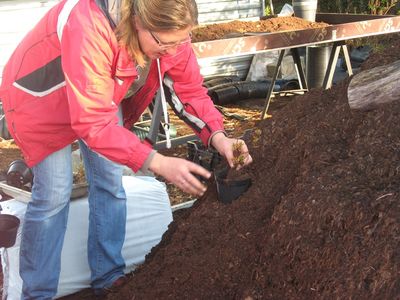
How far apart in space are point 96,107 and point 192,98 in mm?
794

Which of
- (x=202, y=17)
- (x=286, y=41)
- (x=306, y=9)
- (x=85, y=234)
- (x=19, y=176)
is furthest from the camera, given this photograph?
(x=202, y=17)

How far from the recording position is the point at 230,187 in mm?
2945

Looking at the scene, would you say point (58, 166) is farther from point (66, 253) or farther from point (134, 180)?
point (134, 180)

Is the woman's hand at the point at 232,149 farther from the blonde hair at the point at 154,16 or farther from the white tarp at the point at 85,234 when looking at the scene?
the white tarp at the point at 85,234

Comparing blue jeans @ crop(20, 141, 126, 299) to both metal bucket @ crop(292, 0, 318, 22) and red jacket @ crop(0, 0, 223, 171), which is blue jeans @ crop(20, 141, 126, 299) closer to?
red jacket @ crop(0, 0, 223, 171)

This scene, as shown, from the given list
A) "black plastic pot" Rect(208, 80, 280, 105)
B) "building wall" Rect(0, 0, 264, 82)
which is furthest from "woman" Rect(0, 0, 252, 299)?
"black plastic pot" Rect(208, 80, 280, 105)

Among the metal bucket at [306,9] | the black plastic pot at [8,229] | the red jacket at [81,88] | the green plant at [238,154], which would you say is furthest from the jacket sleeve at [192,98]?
the metal bucket at [306,9]

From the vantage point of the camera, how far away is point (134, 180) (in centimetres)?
399

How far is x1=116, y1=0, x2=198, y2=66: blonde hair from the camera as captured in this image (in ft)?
7.27

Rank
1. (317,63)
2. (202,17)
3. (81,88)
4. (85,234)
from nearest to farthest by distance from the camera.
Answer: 1. (81,88)
2. (85,234)
3. (317,63)
4. (202,17)

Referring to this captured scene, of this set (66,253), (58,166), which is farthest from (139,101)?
(66,253)

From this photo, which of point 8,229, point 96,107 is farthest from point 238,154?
point 8,229

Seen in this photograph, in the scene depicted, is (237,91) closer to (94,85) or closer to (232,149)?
(232,149)

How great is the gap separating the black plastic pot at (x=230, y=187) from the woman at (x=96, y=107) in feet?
0.42
